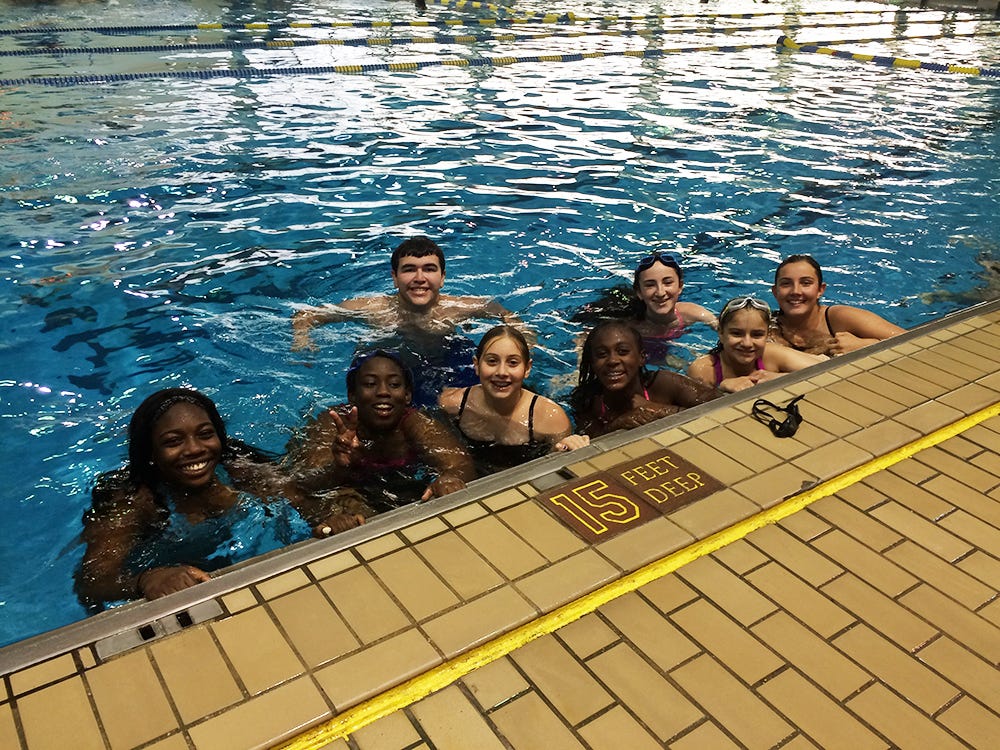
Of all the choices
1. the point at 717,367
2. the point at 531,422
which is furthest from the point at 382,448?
the point at 717,367

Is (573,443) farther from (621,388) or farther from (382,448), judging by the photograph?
(382,448)

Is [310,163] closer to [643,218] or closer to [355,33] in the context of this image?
[643,218]

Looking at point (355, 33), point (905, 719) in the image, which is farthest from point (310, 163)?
point (355, 33)

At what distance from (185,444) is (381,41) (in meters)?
15.8

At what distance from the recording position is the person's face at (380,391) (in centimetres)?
350

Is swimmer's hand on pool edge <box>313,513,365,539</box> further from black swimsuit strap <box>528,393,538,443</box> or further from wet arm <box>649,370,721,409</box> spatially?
wet arm <box>649,370,721,409</box>

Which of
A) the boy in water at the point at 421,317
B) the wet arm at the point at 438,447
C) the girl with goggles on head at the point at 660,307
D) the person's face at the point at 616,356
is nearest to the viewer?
the wet arm at the point at 438,447

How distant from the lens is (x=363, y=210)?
7758 mm

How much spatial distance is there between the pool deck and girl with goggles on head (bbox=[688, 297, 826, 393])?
3.93ft

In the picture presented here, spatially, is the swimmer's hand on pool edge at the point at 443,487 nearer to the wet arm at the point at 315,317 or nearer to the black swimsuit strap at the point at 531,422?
the black swimsuit strap at the point at 531,422

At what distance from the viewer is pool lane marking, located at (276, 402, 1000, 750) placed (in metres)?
1.99

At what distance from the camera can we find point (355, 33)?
58.4 ft

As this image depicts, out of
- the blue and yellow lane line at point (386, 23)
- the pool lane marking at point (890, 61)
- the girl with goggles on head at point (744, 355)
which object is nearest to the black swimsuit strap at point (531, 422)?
the girl with goggles on head at point (744, 355)

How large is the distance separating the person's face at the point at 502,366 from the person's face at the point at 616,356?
387 millimetres
